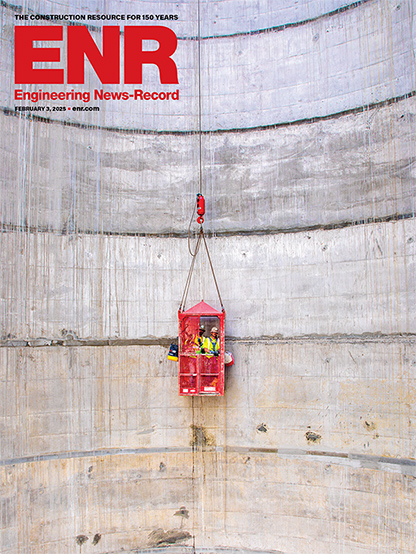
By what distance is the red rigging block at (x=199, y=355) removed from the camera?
17.8 feet

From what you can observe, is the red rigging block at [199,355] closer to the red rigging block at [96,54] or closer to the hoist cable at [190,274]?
the hoist cable at [190,274]

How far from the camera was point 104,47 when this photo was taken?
6.25 meters

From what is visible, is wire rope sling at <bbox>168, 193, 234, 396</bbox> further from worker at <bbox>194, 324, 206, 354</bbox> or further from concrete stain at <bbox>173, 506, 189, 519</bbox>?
concrete stain at <bbox>173, 506, 189, 519</bbox>

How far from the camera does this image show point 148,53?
634cm

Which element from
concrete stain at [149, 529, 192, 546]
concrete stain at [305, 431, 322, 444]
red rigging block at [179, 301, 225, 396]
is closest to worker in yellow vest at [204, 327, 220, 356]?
red rigging block at [179, 301, 225, 396]

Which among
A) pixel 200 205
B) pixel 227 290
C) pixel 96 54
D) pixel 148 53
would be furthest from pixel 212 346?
pixel 96 54

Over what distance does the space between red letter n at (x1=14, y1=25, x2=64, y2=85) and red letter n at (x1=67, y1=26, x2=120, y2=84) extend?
0.22 m

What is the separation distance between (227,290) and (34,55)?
5681 millimetres

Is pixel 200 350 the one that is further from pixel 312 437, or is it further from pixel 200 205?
pixel 312 437

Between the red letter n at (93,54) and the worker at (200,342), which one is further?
the red letter n at (93,54)

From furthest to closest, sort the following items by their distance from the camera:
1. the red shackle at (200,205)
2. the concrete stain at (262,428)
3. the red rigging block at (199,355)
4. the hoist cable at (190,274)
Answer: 1. the hoist cable at (190,274)
2. the concrete stain at (262,428)
3. the red shackle at (200,205)
4. the red rigging block at (199,355)

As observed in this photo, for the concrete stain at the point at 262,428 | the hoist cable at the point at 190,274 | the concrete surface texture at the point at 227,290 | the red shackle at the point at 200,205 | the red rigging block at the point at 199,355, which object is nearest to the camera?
the red rigging block at the point at 199,355

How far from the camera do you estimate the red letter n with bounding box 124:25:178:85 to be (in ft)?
20.6

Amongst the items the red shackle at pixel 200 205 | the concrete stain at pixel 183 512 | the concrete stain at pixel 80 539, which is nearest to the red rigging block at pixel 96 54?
the red shackle at pixel 200 205
